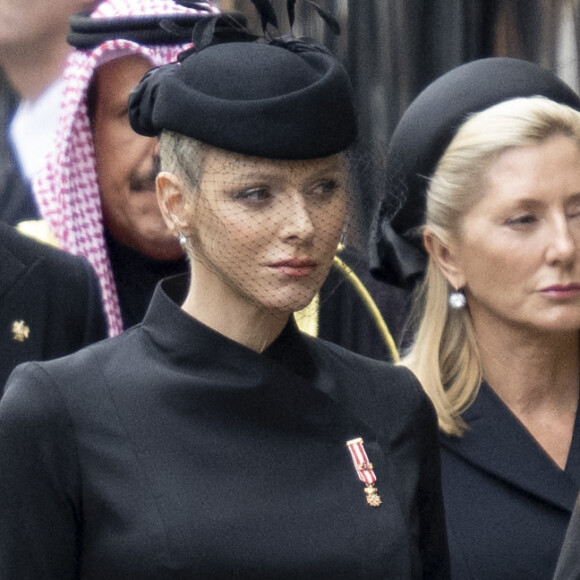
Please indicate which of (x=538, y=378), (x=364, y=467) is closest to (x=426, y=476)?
(x=364, y=467)

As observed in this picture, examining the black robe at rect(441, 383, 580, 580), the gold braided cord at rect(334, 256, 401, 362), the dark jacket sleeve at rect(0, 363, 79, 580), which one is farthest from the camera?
the gold braided cord at rect(334, 256, 401, 362)

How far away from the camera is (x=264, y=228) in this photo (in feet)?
8.16

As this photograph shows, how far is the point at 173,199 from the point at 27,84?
7.09 feet

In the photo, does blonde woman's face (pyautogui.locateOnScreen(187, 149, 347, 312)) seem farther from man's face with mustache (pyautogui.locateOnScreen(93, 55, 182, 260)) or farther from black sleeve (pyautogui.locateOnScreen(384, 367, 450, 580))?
man's face with mustache (pyautogui.locateOnScreen(93, 55, 182, 260))

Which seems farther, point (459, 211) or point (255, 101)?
point (459, 211)

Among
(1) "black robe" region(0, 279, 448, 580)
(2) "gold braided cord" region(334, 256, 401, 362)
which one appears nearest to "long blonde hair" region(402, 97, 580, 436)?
(2) "gold braided cord" region(334, 256, 401, 362)

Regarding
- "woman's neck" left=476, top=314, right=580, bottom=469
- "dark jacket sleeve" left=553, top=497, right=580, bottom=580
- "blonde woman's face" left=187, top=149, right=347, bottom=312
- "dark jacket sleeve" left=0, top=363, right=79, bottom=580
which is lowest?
"woman's neck" left=476, top=314, right=580, bottom=469

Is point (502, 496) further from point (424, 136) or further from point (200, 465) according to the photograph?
point (200, 465)

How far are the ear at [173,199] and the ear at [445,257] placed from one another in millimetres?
935

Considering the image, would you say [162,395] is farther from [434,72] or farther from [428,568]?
[434,72]

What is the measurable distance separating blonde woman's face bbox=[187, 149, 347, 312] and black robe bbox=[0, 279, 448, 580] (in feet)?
0.36

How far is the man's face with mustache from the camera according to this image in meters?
3.71

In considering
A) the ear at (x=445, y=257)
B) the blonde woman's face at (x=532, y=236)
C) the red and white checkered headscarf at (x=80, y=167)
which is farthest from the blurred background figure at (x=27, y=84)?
the blonde woman's face at (x=532, y=236)

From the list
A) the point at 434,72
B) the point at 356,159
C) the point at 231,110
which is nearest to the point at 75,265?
the point at 356,159
